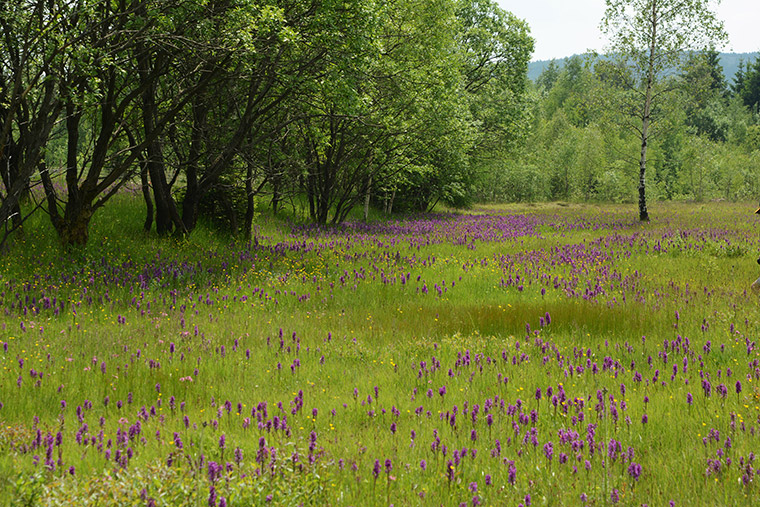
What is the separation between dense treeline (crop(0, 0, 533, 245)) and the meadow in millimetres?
2293

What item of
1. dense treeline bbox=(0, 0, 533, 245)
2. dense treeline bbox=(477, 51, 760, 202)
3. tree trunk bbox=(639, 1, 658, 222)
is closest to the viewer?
dense treeline bbox=(0, 0, 533, 245)

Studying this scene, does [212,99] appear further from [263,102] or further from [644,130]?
[644,130]

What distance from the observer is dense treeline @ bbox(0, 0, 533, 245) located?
8266mm

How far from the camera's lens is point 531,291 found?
9625mm

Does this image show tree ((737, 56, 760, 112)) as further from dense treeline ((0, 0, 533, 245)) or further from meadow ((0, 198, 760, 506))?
meadow ((0, 198, 760, 506))

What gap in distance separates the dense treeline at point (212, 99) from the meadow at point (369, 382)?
2.29 meters

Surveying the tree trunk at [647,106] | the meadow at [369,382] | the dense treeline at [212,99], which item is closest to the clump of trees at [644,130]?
the tree trunk at [647,106]

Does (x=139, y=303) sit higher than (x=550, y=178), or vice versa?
(x=550, y=178)

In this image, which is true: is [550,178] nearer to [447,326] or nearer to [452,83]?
[452,83]

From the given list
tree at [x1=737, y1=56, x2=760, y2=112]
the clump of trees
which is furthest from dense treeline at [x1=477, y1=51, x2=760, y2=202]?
tree at [x1=737, y1=56, x2=760, y2=112]

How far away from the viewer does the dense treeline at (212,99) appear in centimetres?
827

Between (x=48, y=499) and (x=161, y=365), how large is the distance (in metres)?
2.99

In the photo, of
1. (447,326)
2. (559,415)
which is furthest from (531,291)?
(559,415)

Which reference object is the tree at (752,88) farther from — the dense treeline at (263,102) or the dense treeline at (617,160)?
the dense treeline at (263,102)
